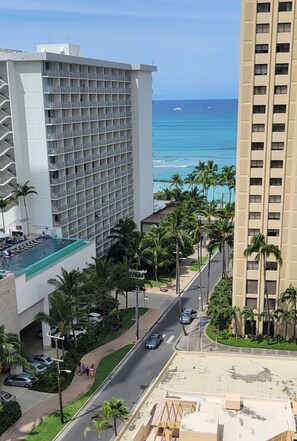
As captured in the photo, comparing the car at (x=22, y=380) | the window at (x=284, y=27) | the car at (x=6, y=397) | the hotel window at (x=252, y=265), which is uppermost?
the window at (x=284, y=27)

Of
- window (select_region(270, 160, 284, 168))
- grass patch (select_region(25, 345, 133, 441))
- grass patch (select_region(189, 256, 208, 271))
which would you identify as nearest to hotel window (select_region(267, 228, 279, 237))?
window (select_region(270, 160, 284, 168))

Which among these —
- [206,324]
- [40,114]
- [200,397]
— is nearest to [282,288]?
[206,324]

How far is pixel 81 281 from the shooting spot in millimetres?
60469

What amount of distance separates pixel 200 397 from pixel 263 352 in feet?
83.1

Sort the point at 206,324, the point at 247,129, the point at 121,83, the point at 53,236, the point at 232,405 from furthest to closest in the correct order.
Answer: the point at 121,83
the point at 53,236
the point at 206,324
the point at 247,129
the point at 232,405

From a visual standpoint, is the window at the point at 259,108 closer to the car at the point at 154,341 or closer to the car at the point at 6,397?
the car at the point at 154,341

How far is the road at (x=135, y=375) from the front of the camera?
44.5 metres

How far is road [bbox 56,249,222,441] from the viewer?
44.5 meters

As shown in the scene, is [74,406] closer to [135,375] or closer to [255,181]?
[135,375]

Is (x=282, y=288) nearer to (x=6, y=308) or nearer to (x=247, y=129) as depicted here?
(x=247, y=129)

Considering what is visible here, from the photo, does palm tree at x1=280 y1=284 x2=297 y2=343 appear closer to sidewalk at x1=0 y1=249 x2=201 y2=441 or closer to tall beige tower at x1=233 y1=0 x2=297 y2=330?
tall beige tower at x1=233 y1=0 x2=297 y2=330

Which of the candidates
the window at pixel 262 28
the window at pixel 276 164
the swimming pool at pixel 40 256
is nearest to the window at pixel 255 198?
the window at pixel 276 164

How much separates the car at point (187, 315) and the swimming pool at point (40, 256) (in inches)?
645

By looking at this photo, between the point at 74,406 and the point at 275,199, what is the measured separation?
102 feet
